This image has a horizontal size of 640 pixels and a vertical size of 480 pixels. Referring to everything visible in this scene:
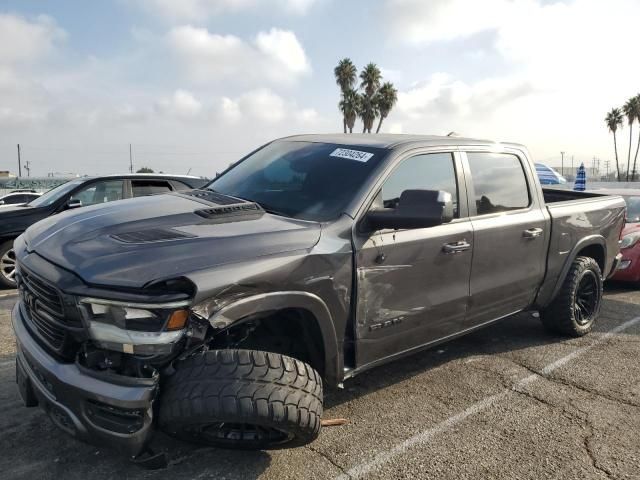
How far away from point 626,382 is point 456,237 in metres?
1.91

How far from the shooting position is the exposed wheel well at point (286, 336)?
108 inches

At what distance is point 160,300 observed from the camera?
2.21m

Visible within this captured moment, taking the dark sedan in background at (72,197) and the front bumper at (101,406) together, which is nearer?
the front bumper at (101,406)

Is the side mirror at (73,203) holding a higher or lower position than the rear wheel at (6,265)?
higher

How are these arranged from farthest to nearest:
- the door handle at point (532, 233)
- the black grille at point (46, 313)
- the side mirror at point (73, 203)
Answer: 1. the side mirror at point (73, 203)
2. the door handle at point (532, 233)
3. the black grille at point (46, 313)

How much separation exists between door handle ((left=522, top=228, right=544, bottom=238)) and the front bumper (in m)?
3.18

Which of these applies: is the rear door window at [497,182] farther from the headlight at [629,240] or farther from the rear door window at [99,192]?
the rear door window at [99,192]

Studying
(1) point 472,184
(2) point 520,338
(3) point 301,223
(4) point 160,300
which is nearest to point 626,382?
(2) point 520,338

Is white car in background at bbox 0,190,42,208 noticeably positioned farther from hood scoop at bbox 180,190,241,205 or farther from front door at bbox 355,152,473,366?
front door at bbox 355,152,473,366

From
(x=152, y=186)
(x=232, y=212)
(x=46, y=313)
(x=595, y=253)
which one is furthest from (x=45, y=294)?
(x=152, y=186)

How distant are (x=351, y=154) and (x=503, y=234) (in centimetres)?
142

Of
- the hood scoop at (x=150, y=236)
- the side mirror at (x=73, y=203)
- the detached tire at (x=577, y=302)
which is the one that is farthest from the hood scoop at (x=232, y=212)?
the side mirror at (x=73, y=203)

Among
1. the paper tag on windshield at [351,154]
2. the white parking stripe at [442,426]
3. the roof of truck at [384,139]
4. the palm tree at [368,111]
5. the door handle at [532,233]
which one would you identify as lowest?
the white parking stripe at [442,426]

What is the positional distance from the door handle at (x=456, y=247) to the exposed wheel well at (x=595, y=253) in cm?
219
